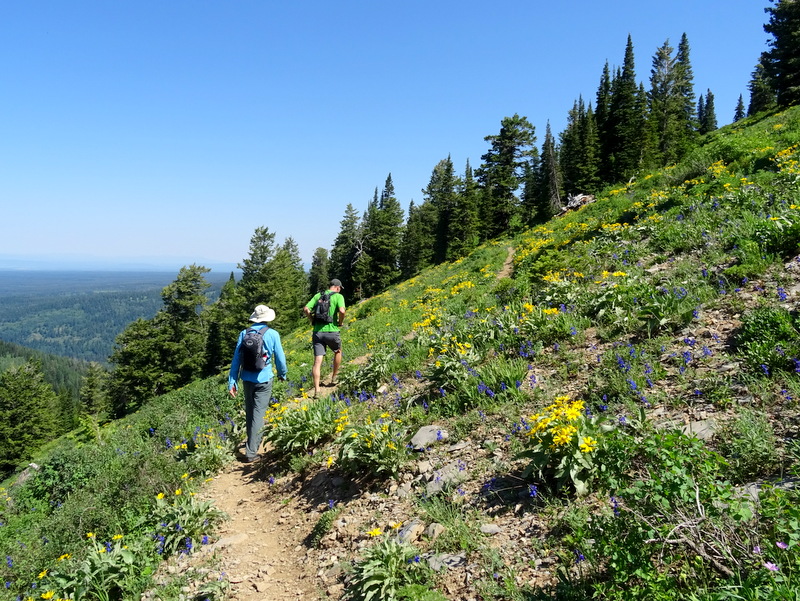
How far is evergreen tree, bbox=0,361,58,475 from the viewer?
3731cm

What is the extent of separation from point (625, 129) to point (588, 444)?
5061cm

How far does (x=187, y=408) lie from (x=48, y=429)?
147 feet

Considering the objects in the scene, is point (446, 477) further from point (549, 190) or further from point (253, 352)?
point (549, 190)

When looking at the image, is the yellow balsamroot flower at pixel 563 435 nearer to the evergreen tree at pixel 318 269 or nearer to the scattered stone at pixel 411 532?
the scattered stone at pixel 411 532

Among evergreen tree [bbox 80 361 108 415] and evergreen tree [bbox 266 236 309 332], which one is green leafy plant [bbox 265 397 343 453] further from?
evergreen tree [bbox 80 361 108 415]

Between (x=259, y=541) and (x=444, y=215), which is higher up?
(x=444, y=215)

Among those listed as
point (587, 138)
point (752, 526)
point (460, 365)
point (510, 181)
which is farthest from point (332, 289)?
point (587, 138)

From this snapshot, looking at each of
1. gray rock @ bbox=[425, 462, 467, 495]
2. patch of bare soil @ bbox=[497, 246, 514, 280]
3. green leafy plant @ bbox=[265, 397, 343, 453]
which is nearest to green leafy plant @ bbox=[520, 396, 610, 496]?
gray rock @ bbox=[425, 462, 467, 495]

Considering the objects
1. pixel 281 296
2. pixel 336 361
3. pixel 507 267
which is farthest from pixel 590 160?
pixel 336 361

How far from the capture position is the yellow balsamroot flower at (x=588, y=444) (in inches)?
145

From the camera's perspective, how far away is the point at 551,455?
394cm

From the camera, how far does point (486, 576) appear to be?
3355 mm

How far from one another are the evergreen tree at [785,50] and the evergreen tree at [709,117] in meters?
50.1

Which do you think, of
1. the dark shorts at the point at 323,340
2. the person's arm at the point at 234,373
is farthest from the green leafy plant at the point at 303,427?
the dark shorts at the point at 323,340
